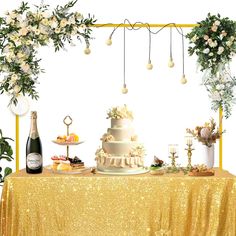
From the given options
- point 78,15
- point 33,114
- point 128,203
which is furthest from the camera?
point 78,15

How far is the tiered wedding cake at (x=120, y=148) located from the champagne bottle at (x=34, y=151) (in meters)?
0.51

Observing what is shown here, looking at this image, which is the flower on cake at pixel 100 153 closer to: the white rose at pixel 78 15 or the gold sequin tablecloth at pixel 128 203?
the gold sequin tablecloth at pixel 128 203

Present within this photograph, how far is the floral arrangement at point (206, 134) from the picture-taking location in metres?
5.05

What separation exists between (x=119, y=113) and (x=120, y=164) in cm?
46

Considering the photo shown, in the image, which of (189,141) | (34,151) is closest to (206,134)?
(189,141)

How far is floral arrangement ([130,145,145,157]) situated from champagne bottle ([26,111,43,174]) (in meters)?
0.79

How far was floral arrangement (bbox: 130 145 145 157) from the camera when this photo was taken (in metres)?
4.84

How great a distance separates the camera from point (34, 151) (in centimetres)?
490

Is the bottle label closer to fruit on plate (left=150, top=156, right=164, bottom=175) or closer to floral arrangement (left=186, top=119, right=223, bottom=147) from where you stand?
fruit on plate (left=150, top=156, right=164, bottom=175)

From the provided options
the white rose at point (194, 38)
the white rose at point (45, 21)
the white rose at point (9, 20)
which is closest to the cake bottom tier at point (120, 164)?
the white rose at point (194, 38)

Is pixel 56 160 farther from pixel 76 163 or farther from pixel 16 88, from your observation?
pixel 16 88

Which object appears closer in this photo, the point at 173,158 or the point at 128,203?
the point at 128,203

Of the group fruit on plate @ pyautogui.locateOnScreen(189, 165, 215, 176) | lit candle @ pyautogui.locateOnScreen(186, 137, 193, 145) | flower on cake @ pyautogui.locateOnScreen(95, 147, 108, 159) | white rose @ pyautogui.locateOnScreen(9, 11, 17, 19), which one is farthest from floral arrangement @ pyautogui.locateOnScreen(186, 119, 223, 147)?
white rose @ pyautogui.locateOnScreen(9, 11, 17, 19)

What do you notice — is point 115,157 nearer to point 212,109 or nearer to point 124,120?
point 124,120
